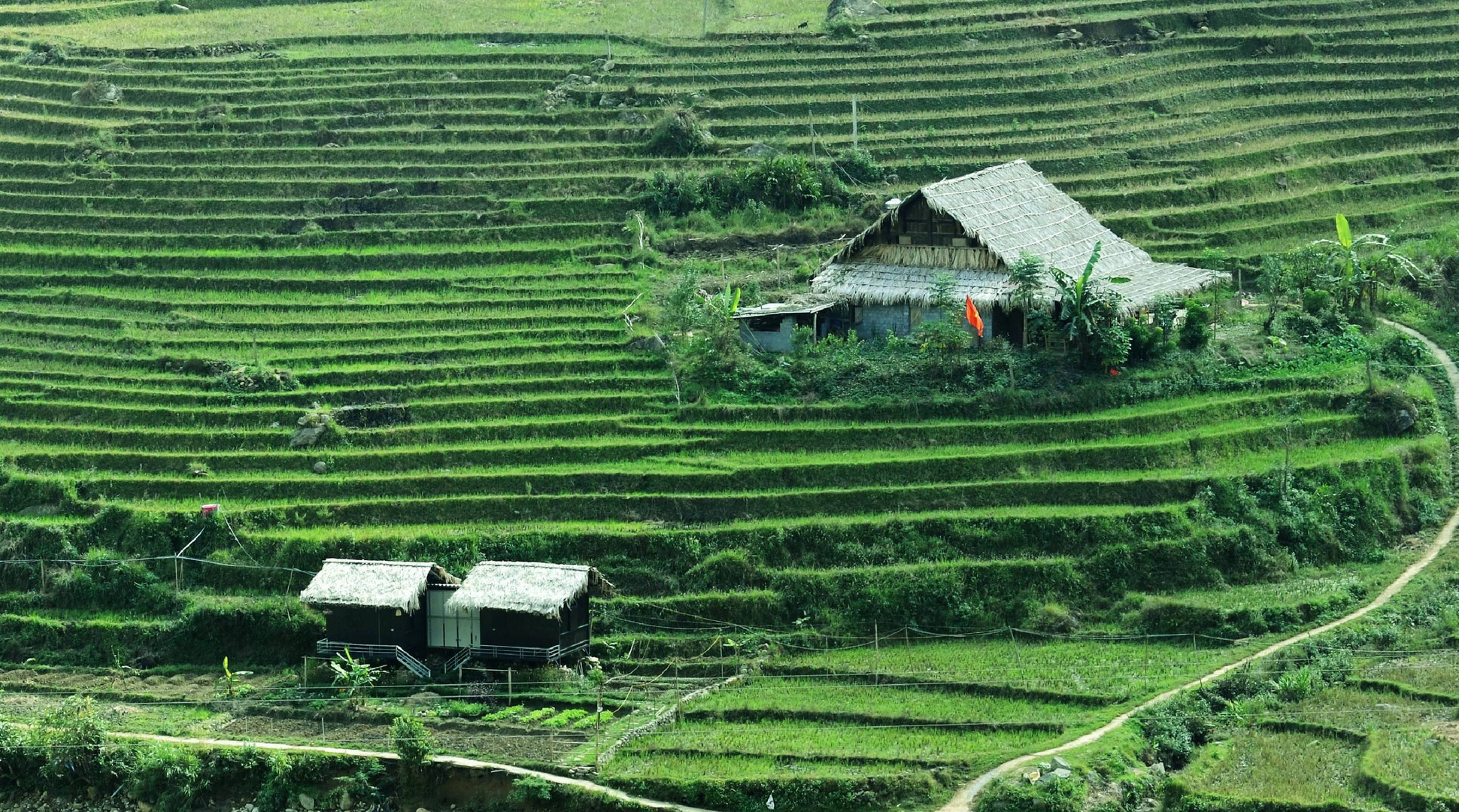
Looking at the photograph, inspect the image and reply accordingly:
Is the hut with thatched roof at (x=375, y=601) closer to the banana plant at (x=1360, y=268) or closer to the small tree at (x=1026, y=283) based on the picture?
the small tree at (x=1026, y=283)

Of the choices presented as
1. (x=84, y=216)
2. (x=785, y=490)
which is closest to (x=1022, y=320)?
(x=785, y=490)

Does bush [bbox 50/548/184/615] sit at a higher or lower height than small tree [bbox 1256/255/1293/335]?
lower

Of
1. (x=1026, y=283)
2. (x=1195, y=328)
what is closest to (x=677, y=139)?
(x=1026, y=283)

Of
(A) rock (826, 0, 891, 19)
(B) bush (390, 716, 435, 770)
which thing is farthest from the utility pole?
(B) bush (390, 716, 435, 770)

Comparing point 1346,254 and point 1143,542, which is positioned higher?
point 1346,254

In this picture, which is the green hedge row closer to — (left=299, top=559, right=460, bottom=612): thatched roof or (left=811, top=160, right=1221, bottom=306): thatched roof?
(left=299, top=559, right=460, bottom=612): thatched roof

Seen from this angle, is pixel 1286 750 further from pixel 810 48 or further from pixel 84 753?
pixel 810 48

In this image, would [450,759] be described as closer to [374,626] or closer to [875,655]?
[374,626]

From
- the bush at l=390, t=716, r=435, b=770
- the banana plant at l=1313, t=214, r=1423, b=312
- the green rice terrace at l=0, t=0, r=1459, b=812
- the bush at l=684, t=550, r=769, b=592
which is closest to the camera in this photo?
the bush at l=390, t=716, r=435, b=770
